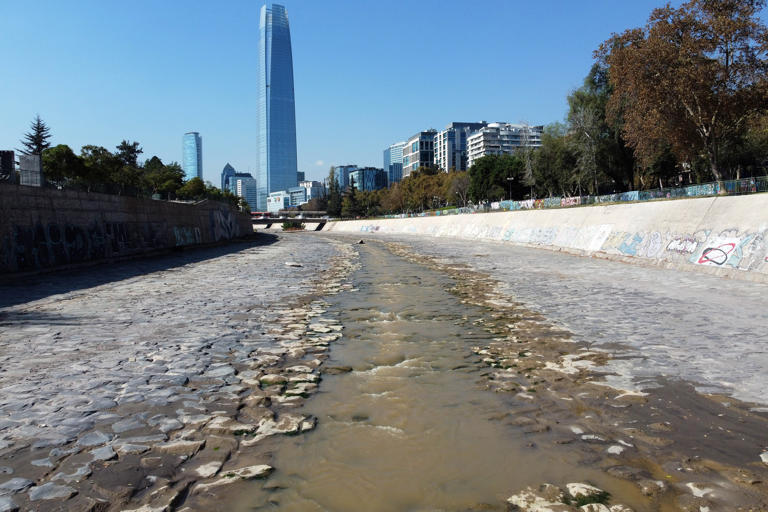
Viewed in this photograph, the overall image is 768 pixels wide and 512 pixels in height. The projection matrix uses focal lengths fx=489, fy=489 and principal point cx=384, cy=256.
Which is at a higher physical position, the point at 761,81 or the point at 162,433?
the point at 761,81

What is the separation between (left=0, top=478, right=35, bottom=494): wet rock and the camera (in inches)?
147

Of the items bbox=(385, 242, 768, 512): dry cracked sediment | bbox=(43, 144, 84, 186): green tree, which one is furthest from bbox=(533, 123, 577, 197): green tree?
bbox=(43, 144, 84, 186): green tree

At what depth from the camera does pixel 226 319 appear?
411 inches

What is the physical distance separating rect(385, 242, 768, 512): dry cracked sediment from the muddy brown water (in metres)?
0.18

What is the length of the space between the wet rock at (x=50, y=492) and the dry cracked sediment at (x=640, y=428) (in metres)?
3.37

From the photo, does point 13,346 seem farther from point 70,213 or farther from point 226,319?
point 70,213

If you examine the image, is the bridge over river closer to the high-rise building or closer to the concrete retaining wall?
the concrete retaining wall

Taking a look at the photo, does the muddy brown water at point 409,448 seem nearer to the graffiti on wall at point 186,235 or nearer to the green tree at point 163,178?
the graffiti on wall at point 186,235

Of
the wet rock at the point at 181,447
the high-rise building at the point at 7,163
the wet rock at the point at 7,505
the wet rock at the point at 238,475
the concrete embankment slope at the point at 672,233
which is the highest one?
the high-rise building at the point at 7,163

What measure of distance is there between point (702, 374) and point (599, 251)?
806 inches

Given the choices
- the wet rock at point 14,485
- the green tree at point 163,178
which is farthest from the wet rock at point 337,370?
the green tree at point 163,178

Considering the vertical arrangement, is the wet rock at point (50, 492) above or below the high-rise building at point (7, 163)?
below

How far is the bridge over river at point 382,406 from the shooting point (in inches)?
150

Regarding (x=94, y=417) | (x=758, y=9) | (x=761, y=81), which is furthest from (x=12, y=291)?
(x=758, y=9)
